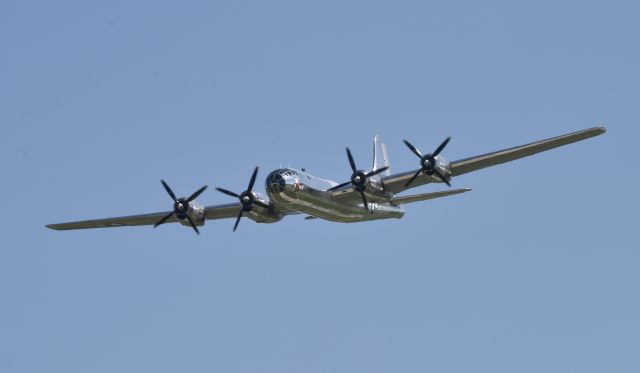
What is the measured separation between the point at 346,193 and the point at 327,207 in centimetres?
128

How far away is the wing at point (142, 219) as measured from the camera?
188ft

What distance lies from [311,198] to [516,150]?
1027cm

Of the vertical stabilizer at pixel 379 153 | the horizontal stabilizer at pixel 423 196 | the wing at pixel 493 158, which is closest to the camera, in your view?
the wing at pixel 493 158

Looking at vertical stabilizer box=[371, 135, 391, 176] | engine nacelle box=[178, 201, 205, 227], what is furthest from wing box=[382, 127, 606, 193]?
A: engine nacelle box=[178, 201, 205, 227]

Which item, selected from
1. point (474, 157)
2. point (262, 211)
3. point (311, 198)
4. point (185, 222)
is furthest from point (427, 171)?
point (185, 222)

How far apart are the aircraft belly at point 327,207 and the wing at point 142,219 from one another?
19.6ft

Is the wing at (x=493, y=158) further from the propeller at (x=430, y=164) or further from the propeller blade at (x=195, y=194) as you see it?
the propeller blade at (x=195, y=194)

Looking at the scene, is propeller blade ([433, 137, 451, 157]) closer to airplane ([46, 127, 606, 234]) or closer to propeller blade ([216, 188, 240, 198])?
airplane ([46, 127, 606, 234])

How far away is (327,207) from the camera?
5228 centimetres

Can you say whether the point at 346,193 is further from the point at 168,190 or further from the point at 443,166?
the point at 168,190

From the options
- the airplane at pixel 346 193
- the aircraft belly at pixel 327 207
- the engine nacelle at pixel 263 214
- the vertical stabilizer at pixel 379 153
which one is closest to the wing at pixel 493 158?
the airplane at pixel 346 193

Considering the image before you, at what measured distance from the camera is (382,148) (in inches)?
2451

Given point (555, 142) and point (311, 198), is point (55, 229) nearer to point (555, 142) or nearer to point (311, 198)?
point (311, 198)

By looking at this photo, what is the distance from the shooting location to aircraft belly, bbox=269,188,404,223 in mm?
50719
